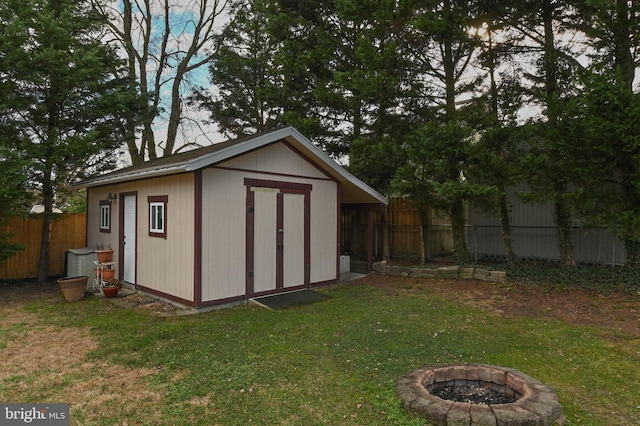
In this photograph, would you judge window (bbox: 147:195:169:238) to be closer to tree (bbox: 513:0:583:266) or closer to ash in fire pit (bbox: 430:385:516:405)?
ash in fire pit (bbox: 430:385:516:405)

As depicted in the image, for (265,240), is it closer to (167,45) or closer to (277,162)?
(277,162)

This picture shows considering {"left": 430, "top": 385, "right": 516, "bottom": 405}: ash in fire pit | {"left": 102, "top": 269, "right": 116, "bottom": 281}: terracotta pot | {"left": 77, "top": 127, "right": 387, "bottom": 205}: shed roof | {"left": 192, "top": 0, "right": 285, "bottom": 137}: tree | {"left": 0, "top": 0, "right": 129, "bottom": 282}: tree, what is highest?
{"left": 192, "top": 0, "right": 285, "bottom": 137}: tree

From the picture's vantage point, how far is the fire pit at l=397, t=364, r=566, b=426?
2695mm

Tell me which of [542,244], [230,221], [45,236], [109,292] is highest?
[230,221]

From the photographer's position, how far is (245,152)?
6.84 meters

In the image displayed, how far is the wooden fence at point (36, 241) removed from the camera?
9.09 meters

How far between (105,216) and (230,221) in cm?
423

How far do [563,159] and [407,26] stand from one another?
4729 mm

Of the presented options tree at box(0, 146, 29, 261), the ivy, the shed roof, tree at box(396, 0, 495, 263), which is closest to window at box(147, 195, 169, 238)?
the shed roof

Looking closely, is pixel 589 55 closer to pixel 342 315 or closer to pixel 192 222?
pixel 342 315

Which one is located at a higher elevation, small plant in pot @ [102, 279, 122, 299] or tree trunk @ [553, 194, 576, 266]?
tree trunk @ [553, 194, 576, 266]

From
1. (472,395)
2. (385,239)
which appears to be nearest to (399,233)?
(385,239)

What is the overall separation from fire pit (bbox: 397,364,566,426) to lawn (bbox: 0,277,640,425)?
17cm

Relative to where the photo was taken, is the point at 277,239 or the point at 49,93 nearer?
the point at 277,239
